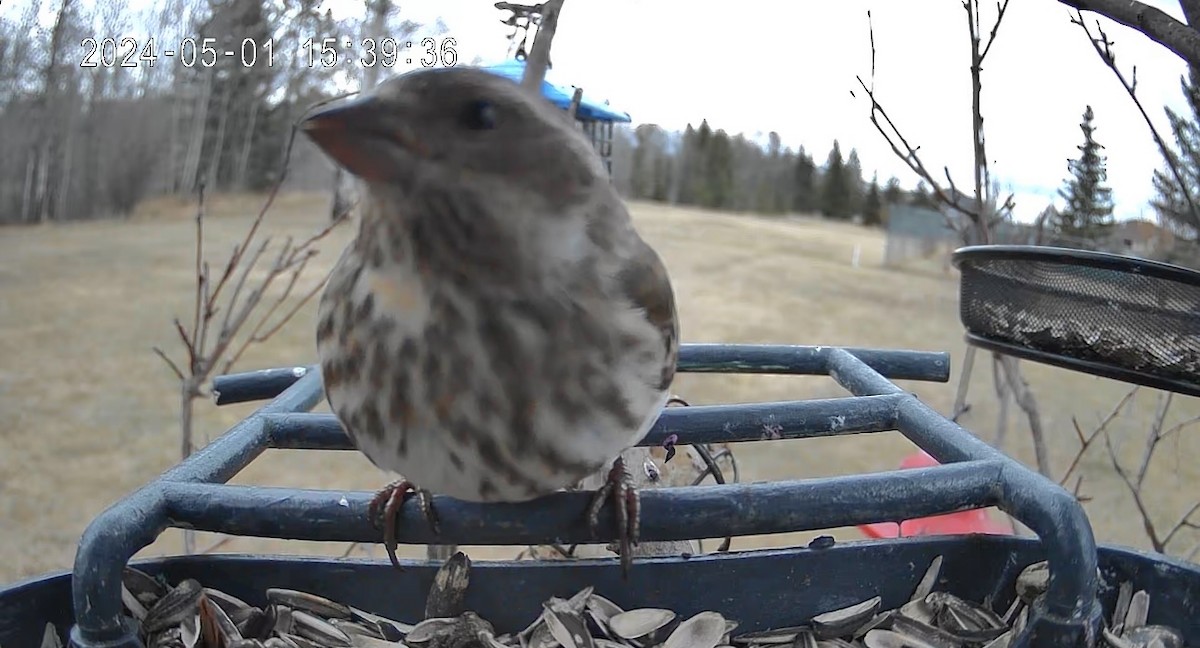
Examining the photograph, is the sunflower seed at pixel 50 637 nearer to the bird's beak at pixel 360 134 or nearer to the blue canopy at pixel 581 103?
the bird's beak at pixel 360 134

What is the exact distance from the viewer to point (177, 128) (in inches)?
164

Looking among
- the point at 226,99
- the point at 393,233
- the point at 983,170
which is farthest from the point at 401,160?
the point at 226,99

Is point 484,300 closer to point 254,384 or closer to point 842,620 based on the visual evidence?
point 842,620

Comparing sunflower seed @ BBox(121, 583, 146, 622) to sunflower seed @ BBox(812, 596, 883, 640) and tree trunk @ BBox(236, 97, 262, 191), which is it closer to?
sunflower seed @ BBox(812, 596, 883, 640)

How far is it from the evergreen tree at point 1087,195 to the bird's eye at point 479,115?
52.1 inches

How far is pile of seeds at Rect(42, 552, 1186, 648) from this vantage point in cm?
88

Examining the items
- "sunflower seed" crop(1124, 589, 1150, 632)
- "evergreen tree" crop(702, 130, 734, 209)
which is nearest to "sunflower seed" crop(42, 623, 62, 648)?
"sunflower seed" crop(1124, 589, 1150, 632)

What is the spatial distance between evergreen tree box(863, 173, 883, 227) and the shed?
2315mm

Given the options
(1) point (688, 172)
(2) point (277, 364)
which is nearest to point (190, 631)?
(2) point (277, 364)

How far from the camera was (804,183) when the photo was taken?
5.20 meters

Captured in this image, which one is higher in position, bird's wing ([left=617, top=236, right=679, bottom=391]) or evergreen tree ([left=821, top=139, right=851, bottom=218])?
evergreen tree ([left=821, top=139, right=851, bottom=218])

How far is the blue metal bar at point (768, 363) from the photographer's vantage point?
1264mm

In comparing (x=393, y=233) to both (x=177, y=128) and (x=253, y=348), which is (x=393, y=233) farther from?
(x=177, y=128)

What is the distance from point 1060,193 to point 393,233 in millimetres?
1486
